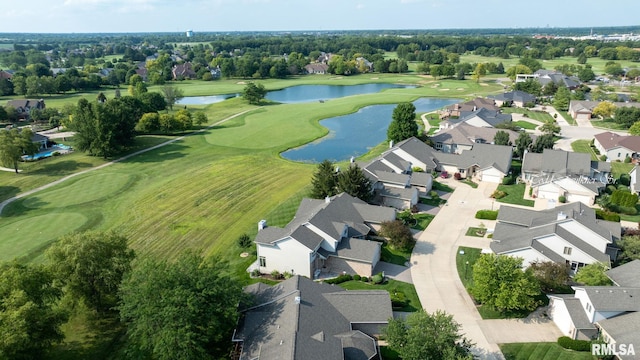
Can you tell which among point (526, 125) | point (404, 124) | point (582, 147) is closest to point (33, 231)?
point (404, 124)

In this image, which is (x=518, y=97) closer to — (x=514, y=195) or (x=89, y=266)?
(x=514, y=195)

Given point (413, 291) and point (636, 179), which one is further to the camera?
point (636, 179)

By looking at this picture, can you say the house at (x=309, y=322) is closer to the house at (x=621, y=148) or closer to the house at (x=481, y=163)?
the house at (x=481, y=163)

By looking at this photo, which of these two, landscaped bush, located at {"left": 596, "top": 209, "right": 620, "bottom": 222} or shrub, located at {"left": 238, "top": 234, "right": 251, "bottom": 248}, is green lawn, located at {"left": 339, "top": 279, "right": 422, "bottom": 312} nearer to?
shrub, located at {"left": 238, "top": 234, "right": 251, "bottom": 248}

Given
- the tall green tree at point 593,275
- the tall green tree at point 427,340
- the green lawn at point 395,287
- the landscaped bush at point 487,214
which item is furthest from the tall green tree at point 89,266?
the landscaped bush at point 487,214

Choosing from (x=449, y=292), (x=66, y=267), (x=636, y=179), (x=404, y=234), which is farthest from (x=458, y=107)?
(x=66, y=267)

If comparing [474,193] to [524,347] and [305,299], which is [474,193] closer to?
[524,347]

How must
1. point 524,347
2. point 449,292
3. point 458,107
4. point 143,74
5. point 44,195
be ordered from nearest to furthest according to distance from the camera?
point 524,347 < point 449,292 < point 44,195 < point 458,107 < point 143,74
